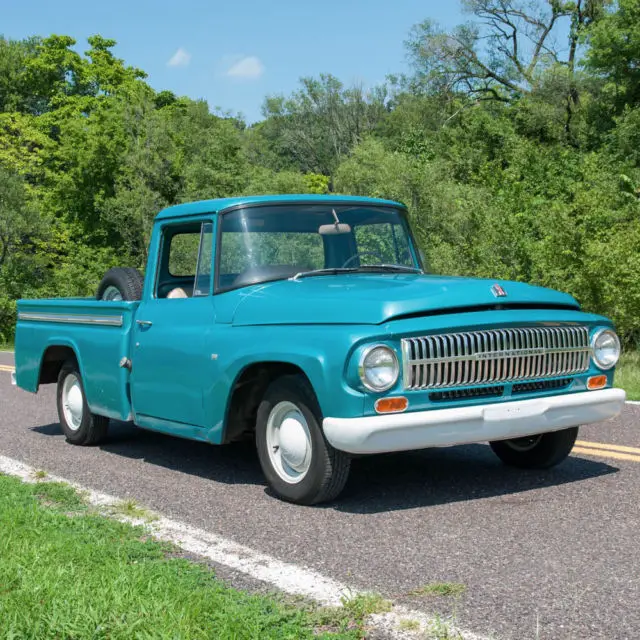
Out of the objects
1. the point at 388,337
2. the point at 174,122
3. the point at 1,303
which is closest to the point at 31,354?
the point at 388,337

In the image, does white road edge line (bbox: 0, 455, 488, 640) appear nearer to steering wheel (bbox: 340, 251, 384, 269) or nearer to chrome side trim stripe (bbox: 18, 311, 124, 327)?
chrome side trim stripe (bbox: 18, 311, 124, 327)

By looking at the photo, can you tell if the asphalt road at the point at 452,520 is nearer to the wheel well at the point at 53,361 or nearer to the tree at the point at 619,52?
the wheel well at the point at 53,361

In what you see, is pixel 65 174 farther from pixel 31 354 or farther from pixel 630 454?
pixel 630 454

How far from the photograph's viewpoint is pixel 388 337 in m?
5.12

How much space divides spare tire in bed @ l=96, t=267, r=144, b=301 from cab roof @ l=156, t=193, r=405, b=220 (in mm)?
645

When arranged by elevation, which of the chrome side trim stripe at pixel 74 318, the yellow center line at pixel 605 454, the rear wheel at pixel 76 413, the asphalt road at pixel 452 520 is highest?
the chrome side trim stripe at pixel 74 318

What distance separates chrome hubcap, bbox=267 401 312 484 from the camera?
5578mm

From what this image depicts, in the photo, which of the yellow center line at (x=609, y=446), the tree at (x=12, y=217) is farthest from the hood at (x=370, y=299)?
the tree at (x=12, y=217)

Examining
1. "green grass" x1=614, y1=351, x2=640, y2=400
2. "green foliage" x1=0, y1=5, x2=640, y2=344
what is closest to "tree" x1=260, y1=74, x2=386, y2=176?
"green foliage" x1=0, y1=5, x2=640, y2=344

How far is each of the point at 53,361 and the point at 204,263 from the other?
271 cm

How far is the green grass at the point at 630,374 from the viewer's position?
10.6m

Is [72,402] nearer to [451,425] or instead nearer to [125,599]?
[451,425]

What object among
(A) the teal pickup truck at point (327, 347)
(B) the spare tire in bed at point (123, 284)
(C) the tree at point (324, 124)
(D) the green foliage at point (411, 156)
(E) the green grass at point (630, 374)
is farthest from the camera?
(C) the tree at point (324, 124)

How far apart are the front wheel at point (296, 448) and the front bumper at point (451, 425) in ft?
0.88
